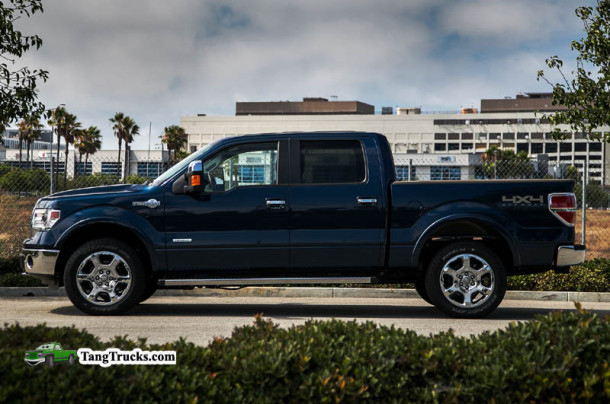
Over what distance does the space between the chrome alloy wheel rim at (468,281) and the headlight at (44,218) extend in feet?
14.7

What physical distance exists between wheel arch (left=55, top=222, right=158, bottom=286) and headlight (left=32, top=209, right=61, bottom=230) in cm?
26

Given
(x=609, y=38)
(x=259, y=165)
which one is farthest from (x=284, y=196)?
(x=609, y=38)

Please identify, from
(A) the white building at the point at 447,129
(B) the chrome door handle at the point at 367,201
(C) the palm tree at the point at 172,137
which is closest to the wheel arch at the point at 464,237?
(B) the chrome door handle at the point at 367,201

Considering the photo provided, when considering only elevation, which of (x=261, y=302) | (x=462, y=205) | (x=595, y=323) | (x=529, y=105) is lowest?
(x=261, y=302)

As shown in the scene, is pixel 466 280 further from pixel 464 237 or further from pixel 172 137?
pixel 172 137

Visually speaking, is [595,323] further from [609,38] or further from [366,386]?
[609,38]

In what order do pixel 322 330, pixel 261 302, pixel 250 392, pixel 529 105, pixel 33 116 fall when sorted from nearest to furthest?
pixel 250 392 → pixel 322 330 → pixel 261 302 → pixel 33 116 → pixel 529 105

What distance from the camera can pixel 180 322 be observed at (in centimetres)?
857

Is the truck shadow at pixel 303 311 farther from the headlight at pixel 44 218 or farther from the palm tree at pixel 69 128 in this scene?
the palm tree at pixel 69 128

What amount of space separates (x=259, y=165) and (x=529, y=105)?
16933 cm

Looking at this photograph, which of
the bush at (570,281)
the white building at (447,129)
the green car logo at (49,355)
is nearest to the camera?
the green car logo at (49,355)

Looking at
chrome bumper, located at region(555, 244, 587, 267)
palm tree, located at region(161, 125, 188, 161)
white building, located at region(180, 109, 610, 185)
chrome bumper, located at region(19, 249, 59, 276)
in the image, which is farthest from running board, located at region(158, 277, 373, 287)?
white building, located at region(180, 109, 610, 185)

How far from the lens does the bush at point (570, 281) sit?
1157cm

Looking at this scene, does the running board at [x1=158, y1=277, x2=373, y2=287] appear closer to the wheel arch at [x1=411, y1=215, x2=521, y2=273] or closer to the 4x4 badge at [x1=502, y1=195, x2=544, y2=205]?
the wheel arch at [x1=411, y1=215, x2=521, y2=273]
